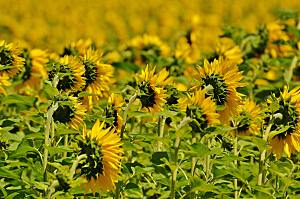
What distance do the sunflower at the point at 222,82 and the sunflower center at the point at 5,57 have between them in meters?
0.77

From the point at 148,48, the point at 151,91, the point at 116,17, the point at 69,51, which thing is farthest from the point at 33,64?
the point at 116,17

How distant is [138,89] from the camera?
2629 millimetres

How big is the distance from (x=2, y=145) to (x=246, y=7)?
1169cm

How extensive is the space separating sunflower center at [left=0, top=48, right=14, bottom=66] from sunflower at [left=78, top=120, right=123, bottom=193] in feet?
2.59

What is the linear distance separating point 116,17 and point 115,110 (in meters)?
9.99

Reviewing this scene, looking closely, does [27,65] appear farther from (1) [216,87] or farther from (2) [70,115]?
(1) [216,87]

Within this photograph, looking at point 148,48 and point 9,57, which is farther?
point 148,48

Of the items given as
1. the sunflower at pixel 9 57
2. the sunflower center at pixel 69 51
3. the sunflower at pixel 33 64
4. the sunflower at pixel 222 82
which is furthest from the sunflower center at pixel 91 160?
the sunflower at pixel 33 64

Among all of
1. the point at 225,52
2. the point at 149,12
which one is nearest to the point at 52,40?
the point at 149,12

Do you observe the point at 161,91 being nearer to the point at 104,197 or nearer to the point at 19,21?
the point at 104,197

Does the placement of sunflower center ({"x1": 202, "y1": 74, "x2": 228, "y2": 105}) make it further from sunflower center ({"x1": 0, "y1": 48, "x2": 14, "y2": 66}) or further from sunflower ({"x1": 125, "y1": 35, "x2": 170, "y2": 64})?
sunflower ({"x1": 125, "y1": 35, "x2": 170, "y2": 64})

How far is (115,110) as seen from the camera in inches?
107

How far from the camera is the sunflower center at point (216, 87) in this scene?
8.51ft

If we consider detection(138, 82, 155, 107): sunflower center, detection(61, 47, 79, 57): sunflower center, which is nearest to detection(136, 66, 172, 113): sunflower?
detection(138, 82, 155, 107): sunflower center
